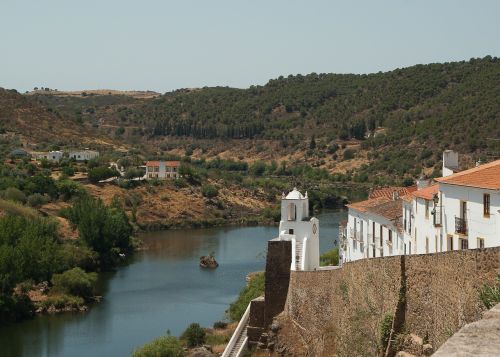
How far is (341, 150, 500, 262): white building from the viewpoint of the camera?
60.7 ft

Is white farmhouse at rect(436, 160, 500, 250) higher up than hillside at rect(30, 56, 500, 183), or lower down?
lower down

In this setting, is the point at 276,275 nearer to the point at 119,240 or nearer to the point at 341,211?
the point at 119,240

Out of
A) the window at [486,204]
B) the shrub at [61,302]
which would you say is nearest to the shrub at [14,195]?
the shrub at [61,302]

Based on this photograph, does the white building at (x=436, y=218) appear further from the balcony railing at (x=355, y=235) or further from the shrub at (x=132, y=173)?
the shrub at (x=132, y=173)

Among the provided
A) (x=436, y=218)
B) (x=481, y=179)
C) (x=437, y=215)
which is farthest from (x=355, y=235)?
(x=481, y=179)

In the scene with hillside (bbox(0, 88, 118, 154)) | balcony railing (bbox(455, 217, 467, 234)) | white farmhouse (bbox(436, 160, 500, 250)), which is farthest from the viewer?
hillside (bbox(0, 88, 118, 154))

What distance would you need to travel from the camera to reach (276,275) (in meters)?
25.4

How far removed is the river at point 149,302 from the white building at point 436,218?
9.98 meters

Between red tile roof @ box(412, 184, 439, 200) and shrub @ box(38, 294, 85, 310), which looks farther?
shrub @ box(38, 294, 85, 310)

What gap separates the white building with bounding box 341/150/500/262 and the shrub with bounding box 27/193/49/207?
1610 inches

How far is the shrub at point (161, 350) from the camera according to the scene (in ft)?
95.0

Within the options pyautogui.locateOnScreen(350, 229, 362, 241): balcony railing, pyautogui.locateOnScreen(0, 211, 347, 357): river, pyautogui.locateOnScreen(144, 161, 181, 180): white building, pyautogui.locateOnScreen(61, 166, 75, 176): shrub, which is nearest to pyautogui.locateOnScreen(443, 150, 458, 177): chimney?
pyautogui.locateOnScreen(350, 229, 362, 241): balcony railing

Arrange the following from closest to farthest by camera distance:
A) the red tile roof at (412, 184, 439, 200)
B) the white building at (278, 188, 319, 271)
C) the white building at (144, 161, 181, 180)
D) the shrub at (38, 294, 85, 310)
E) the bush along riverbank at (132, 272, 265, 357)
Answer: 1. the red tile roof at (412, 184, 439, 200)
2. the white building at (278, 188, 319, 271)
3. the bush along riverbank at (132, 272, 265, 357)
4. the shrub at (38, 294, 85, 310)
5. the white building at (144, 161, 181, 180)

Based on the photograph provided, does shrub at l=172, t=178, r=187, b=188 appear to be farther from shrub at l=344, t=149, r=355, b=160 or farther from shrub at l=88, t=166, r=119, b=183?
shrub at l=344, t=149, r=355, b=160
